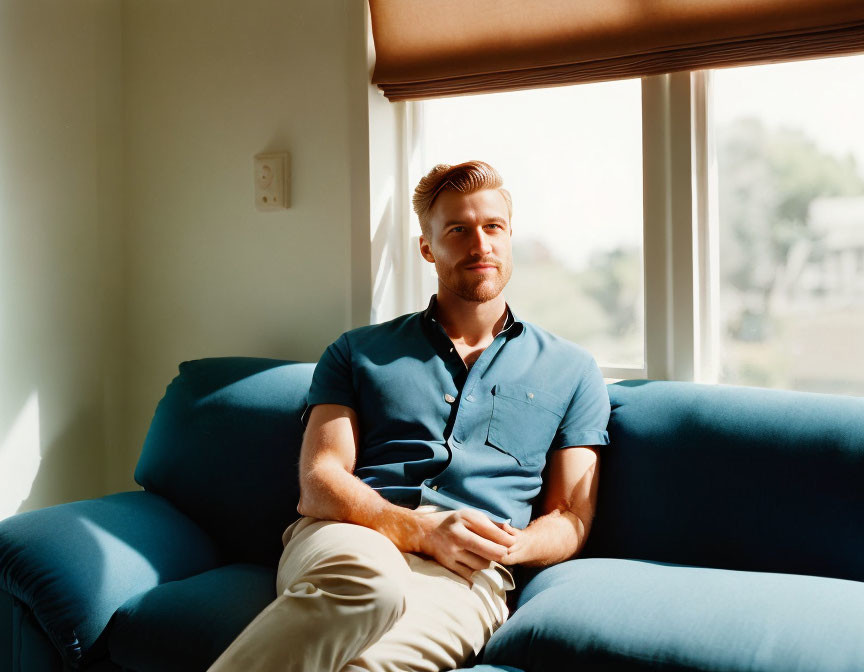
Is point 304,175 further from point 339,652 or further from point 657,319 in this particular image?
point 339,652

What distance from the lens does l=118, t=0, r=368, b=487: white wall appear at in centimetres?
247

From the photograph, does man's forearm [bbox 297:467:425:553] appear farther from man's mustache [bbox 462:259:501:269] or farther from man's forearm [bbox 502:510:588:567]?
man's mustache [bbox 462:259:501:269]

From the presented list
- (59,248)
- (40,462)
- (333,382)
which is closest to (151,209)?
(59,248)

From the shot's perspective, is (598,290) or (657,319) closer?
(657,319)

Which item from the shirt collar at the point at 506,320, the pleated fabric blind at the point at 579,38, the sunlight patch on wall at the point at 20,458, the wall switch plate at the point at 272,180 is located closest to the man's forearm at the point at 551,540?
the shirt collar at the point at 506,320

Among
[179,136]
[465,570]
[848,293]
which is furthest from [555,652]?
[179,136]

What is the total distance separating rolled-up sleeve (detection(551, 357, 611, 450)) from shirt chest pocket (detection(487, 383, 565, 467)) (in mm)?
23

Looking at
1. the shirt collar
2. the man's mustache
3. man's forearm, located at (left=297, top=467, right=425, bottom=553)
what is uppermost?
the man's mustache

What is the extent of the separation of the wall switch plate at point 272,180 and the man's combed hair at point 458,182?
23.6 inches

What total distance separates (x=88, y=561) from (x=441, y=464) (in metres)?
0.76

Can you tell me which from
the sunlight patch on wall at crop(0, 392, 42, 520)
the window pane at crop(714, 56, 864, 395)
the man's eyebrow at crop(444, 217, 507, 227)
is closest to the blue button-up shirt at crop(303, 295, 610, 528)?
the man's eyebrow at crop(444, 217, 507, 227)

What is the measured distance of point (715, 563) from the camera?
1734mm

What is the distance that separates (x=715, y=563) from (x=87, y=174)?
7.02ft

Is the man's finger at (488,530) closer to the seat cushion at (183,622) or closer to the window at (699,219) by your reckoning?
the seat cushion at (183,622)
